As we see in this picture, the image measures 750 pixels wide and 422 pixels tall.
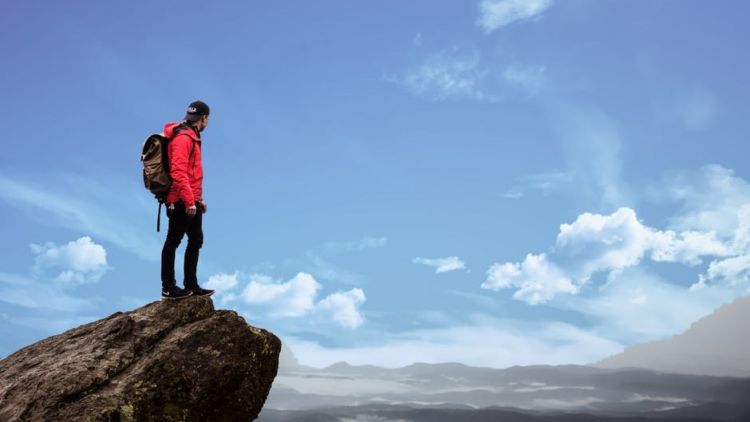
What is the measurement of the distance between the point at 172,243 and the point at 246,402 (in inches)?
156

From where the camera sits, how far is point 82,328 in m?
15.4

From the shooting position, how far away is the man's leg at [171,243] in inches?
572

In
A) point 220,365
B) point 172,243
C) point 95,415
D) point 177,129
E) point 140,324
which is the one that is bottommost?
point 95,415

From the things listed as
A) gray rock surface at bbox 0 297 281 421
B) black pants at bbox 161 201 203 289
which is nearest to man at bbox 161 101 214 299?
black pants at bbox 161 201 203 289

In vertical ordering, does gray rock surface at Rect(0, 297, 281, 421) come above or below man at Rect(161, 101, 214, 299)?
below

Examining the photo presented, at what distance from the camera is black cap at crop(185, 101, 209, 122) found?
14906 mm

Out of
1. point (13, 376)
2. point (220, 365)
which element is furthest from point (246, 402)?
point (13, 376)

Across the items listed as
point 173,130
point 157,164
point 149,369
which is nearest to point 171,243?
point 157,164

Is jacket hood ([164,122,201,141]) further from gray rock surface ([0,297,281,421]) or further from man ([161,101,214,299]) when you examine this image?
gray rock surface ([0,297,281,421])

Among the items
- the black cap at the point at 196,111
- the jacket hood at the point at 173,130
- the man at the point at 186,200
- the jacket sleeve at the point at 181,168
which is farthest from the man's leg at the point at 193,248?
the black cap at the point at 196,111

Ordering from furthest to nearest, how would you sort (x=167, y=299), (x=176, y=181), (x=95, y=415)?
(x=167, y=299) < (x=176, y=181) < (x=95, y=415)

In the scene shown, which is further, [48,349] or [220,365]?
[48,349]

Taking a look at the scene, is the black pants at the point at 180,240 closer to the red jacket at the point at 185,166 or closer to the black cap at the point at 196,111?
the red jacket at the point at 185,166

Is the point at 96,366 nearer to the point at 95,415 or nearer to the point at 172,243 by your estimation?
the point at 95,415
